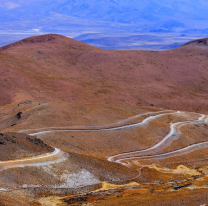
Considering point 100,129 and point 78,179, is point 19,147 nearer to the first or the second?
point 78,179

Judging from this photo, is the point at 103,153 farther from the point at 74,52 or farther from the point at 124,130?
the point at 74,52

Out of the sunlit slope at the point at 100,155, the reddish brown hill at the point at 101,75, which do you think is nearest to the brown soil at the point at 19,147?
the sunlit slope at the point at 100,155

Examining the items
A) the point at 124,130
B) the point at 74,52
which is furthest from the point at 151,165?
the point at 74,52

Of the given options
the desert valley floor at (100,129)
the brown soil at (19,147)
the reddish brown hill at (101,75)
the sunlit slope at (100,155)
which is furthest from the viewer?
the reddish brown hill at (101,75)

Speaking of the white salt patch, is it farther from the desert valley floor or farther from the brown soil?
the brown soil

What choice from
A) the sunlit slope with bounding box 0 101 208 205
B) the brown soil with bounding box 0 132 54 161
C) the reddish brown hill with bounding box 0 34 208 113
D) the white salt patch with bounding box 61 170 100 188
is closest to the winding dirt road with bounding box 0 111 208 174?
the sunlit slope with bounding box 0 101 208 205

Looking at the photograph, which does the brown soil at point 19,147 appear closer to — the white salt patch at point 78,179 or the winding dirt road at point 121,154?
the winding dirt road at point 121,154

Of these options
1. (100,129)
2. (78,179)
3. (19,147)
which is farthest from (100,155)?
(19,147)
